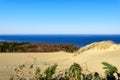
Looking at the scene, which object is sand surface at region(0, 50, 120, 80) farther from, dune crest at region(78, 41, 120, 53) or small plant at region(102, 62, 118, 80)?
small plant at region(102, 62, 118, 80)

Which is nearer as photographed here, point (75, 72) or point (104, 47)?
point (75, 72)

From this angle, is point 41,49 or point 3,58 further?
point 41,49

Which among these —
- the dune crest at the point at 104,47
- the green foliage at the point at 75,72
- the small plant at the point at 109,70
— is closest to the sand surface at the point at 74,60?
the dune crest at the point at 104,47

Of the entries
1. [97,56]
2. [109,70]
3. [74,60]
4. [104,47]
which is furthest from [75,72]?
[104,47]

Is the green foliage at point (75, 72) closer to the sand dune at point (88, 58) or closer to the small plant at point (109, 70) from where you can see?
the small plant at point (109, 70)

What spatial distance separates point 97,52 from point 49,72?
616 centimetres

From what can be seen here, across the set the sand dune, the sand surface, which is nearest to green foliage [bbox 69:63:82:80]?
the sand surface

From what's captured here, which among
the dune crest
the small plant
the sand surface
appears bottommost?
the sand surface

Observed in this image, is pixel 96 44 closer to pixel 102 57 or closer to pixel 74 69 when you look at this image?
pixel 102 57

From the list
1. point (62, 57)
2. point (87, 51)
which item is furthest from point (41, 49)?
point (87, 51)

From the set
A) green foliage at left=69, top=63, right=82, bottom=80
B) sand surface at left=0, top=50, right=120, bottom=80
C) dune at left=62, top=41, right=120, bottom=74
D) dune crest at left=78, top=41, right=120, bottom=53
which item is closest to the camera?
green foliage at left=69, top=63, right=82, bottom=80

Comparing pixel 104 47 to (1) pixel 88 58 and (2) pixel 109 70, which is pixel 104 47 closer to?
(1) pixel 88 58

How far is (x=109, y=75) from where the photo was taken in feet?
14.5

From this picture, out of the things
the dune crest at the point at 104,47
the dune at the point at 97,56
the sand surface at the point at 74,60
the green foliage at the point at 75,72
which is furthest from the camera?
the dune crest at the point at 104,47
